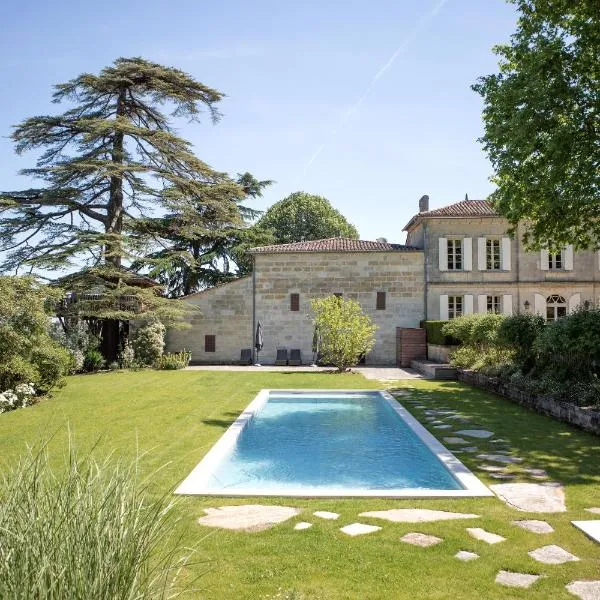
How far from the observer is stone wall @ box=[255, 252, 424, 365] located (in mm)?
24531

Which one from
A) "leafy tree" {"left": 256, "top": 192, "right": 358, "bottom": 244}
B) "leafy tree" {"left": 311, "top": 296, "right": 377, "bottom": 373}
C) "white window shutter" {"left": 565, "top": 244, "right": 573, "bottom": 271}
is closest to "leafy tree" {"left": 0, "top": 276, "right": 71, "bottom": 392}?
"leafy tree" {"left": 311, "top": 296, "right": 377, "bottom": 373}

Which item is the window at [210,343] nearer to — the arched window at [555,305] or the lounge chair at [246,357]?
the lounge chair at [246,357]

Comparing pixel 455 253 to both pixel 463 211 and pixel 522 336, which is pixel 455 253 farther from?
pixel 522 336

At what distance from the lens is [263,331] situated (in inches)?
969

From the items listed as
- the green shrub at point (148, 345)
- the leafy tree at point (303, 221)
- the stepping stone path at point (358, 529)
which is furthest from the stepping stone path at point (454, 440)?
the leafy tree at point (303, 221)

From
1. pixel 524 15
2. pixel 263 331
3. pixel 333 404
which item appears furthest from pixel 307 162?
pixel 333 404

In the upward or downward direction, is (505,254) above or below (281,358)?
above

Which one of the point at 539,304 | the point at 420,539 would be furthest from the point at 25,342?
the point at 539,304

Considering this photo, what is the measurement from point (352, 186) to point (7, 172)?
15.2 m

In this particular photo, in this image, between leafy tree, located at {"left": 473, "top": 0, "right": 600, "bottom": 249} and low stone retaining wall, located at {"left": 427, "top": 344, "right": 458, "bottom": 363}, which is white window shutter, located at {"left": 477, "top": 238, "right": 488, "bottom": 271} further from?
leafy tree, located at {"left": 473, "top": 0, "right": 600, "bottom": 249}

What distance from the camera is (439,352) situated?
21.1 m

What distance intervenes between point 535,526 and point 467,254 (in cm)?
2139

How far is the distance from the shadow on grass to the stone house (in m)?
11.6

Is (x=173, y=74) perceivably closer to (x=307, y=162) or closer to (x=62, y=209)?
(x=62, y=209)
